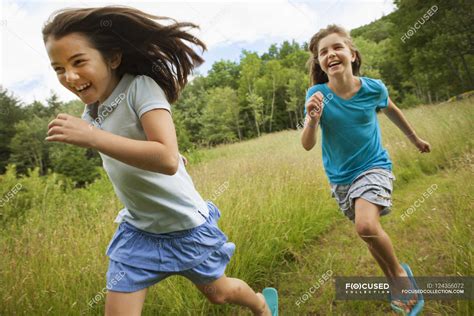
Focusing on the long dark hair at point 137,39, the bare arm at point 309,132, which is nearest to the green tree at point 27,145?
the bare arm at point 309,132

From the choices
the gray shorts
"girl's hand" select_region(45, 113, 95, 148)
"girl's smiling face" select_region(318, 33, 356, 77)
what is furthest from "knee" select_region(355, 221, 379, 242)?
"girl's hand" select_region(45, 113, 95, 148)

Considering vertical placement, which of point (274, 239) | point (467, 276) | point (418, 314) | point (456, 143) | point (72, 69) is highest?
point (72, 69)

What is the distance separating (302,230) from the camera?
3244 mm

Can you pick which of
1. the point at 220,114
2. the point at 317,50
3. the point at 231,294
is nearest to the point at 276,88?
the point at 220,114

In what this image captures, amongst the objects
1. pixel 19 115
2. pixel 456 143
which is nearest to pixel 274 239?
pixel 456 143

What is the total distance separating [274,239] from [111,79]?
196 cm

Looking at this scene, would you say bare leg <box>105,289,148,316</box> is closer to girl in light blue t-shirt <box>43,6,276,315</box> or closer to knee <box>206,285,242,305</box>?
girl in light blue t-shirt <box>43,6,276,315</box>

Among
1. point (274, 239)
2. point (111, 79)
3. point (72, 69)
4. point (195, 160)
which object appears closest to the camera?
point (72, 69)

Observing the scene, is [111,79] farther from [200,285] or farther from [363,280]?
[363,280]

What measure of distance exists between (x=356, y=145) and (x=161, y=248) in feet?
4.91

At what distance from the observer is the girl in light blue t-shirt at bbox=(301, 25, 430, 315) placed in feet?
6.65

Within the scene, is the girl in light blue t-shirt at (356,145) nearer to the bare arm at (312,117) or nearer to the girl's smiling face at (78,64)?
the bare arm at (312,117)

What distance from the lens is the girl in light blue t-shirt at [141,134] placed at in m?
1.26

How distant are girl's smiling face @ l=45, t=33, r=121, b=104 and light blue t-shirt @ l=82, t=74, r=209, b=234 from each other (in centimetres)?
11
